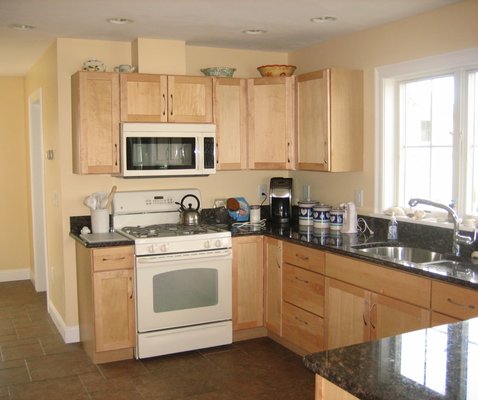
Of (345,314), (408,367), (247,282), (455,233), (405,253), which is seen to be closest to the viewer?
(408,367)

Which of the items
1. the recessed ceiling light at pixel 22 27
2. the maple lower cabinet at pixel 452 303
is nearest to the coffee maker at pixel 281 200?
the maple lower cabinet at pixel 452 303

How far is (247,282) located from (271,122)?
1321mm

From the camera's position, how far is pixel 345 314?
364 cm

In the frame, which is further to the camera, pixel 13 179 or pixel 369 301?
pixel 13 179

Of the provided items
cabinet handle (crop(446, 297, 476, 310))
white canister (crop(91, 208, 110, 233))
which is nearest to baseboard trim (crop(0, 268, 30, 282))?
white canister (crop(91, 208, 110, 233))

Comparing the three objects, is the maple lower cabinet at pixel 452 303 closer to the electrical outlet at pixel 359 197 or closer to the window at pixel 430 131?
the window at pixel 430 131

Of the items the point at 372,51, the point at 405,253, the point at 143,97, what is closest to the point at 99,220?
the point at 143,97

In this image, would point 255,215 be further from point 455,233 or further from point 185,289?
point 455,233

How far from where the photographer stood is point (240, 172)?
5168 millimetres

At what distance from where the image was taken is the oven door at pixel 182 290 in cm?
409

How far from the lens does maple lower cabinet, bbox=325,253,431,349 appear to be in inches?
120

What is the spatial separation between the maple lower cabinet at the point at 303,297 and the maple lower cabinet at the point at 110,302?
1.14 m

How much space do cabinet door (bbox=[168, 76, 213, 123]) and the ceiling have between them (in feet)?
1.13

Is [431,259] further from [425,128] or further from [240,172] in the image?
[240,172]
